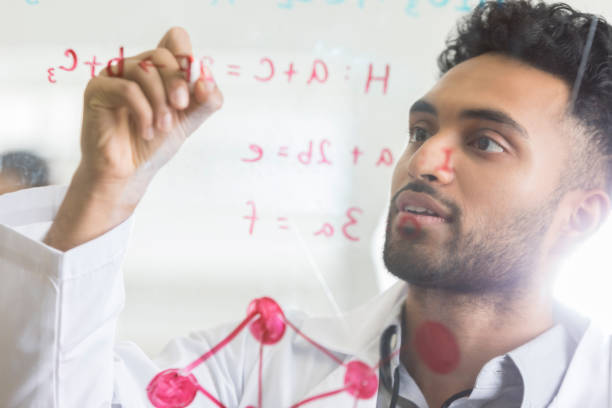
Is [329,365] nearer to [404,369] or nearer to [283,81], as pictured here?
[404,369]

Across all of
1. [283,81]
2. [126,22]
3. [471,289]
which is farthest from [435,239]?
[126,22]

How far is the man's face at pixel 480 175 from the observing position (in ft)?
1.41

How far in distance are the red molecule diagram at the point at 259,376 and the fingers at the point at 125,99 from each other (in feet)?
0.51

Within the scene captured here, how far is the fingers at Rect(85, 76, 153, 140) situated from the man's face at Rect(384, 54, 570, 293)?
0.60 ft

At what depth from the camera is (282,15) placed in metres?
0.45

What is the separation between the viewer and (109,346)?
16.6 inches

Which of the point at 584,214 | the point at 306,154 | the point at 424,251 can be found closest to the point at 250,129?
the point at 306,154

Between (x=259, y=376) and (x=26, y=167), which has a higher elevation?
(x=26, y=167)

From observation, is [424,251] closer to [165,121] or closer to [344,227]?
[344,227]

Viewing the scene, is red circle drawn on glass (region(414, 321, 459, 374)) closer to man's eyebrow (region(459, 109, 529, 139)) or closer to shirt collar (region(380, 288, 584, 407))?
shirt collar (region(380, 288, 584, 407))

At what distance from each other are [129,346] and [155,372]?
0.03m

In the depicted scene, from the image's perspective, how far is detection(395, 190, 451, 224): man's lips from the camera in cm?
43

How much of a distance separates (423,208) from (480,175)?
46 millimetres

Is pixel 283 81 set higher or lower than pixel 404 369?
higher
